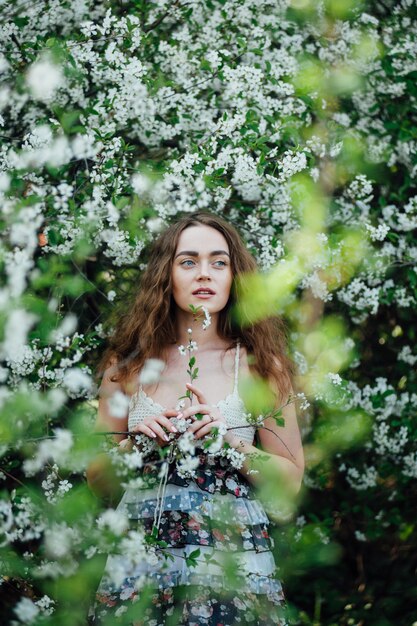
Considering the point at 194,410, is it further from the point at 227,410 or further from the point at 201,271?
the point at 201,271

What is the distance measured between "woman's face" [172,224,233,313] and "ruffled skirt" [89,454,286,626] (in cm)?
52

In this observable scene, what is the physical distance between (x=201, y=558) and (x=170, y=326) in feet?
2.65

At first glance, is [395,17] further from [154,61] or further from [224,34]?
[154,61]

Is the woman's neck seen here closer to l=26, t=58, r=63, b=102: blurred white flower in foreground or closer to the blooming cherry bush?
the blooming cherry bush

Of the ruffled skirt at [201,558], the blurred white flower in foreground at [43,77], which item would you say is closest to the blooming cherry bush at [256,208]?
the blurred white flower in foreground at [43,77]

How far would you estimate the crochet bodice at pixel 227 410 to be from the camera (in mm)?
2377

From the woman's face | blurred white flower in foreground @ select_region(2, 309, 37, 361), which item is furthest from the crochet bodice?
blurred white flower in foreground @ select_region(2, 309, 37, 361)

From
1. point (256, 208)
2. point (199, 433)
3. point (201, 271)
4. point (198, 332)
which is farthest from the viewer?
point (256, 208)

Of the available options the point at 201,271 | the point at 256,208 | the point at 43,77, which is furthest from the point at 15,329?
the point at 256,208

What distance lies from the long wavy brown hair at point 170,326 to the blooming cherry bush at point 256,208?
89 millimetres

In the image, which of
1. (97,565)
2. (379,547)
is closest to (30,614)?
(97,565)

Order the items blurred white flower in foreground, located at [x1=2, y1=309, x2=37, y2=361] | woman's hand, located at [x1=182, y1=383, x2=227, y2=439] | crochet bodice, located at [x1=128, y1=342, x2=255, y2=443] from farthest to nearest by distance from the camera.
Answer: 1. crochet bodice, located at [x1=128, y1=342, x2=255, y2=443]
2. woman's hand, located at [x1=182, y1=383, x2=227, y2=439]
3. blurred white flower in foreground, located at [x1=2, y1=309, x2=37, y2=361]

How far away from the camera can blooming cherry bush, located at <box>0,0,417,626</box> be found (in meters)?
2.57

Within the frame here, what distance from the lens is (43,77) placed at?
261cm
